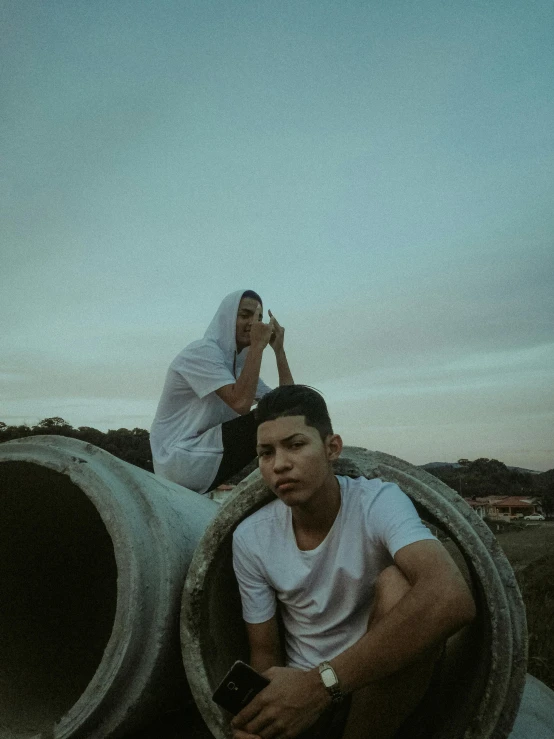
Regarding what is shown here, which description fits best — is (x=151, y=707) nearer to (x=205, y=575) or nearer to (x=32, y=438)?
(x=205, y=575)

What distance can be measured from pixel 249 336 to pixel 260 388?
30 cm

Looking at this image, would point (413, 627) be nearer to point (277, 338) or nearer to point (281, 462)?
point (281, 462)

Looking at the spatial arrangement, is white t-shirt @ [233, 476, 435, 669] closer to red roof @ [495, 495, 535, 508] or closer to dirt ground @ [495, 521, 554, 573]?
dirt ground @ [495, 521, 554, 573]

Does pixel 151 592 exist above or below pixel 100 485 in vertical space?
below

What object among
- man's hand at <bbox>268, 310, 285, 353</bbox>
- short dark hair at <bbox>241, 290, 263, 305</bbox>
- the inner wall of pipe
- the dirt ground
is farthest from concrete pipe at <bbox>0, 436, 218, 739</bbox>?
the dirt ground

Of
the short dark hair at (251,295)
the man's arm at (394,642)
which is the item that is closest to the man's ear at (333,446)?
the man's arm at (394,642)

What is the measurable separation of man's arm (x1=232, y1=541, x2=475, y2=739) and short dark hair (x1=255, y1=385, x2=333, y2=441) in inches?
21.7

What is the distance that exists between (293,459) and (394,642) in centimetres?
62

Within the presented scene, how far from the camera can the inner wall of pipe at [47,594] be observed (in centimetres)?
274

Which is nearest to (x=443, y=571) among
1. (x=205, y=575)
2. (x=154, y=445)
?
(x=205, y=575)

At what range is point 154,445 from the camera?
3562mm

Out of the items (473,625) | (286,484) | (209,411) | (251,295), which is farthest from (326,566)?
(251,295)

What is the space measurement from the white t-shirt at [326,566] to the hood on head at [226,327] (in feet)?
5.09

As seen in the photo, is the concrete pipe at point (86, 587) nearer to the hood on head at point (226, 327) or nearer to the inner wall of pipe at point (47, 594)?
the inner wall of pipe at point (47, 594)
